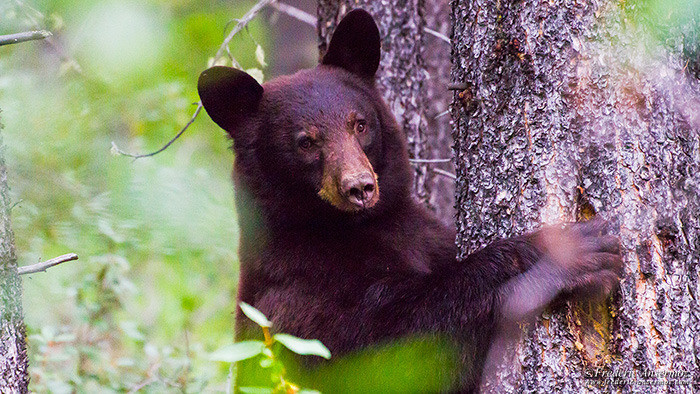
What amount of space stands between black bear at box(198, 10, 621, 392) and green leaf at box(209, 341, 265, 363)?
3.83ft

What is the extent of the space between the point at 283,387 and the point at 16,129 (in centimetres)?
450

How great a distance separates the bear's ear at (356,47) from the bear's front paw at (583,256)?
5.04ft

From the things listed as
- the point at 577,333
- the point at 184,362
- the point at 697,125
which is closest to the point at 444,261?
the point at 577,333

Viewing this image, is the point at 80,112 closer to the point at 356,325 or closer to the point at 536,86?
the point at 356,325

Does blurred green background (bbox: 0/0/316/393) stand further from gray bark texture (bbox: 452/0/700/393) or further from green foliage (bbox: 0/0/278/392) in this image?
gray bark texture (bbox: 452/0/700/393)

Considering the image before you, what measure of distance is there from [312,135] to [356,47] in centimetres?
69

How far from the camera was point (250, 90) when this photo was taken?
3408 millimetres

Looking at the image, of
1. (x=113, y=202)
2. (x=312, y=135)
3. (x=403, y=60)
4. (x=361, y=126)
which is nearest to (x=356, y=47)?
(x=361, y=126)

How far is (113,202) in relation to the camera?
17.2 ft

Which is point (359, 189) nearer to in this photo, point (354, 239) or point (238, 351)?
point (354, 239)

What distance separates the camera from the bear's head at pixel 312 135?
320 cm

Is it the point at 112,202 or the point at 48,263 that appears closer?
the point at 48,263

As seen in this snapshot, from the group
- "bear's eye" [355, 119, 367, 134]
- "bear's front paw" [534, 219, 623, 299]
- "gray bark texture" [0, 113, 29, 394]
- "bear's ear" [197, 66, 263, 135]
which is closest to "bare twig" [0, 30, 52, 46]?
"gray bark texture" [0, 113, 29, 394]

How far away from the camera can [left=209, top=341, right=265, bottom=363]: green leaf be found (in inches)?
63.0
